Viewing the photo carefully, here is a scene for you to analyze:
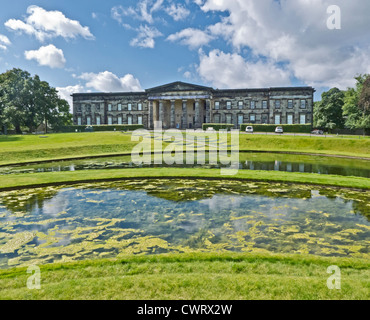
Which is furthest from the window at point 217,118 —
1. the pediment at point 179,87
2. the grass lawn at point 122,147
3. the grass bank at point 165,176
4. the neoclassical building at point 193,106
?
the grass bank at point 165,176

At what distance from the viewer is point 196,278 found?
5.29 metres

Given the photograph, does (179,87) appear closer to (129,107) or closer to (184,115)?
(184,115)

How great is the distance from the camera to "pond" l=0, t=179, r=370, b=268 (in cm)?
734

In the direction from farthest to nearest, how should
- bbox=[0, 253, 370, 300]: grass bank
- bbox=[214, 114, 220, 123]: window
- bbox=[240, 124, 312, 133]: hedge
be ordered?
bbox=[214, 114, 220, 123]: window, bbox=[240, 124, 312, 133]: hedge, bbox=[0, 253, 370, 300]: grass bank

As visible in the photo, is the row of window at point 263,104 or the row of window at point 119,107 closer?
the row of window at point 263,104

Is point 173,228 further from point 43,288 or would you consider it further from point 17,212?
point 17,212

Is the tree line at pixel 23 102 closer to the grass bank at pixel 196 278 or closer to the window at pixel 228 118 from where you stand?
the window at pixel 228 118

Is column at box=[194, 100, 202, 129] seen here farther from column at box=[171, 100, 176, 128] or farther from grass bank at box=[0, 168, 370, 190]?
grass bank at box=[0, 168, 370, 190]

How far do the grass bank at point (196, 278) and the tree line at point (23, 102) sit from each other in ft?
207

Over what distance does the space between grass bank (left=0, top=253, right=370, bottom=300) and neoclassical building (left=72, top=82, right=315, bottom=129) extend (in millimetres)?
68748

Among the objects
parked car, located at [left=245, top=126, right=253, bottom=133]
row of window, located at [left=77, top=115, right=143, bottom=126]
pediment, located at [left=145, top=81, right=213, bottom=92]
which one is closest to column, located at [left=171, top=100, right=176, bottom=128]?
pediment, located at [left=145, top=81, right=213, bottom=92]

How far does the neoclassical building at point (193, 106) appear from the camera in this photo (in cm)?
7219
